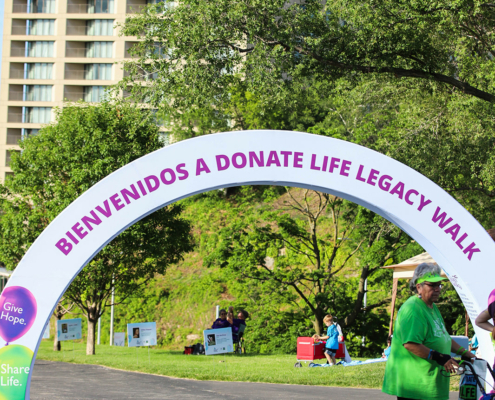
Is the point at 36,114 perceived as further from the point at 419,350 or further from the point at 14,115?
the point at 419,350

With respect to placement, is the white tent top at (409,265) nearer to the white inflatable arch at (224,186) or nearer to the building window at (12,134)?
the white inflatable arch at (224,186)

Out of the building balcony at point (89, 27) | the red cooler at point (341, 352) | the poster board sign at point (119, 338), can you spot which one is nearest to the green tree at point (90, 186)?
the poster board sign at point (119, 338)

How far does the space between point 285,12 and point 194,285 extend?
95.7 feet

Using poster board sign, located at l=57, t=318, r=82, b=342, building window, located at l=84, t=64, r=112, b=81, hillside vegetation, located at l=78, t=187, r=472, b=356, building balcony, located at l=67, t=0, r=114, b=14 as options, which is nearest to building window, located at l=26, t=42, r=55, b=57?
building balcony, located at l=67, t=0, r=114, b=14

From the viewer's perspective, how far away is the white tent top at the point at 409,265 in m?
17.1

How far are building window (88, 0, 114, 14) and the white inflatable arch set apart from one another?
6420 centimetres

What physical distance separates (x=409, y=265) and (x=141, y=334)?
300 inches

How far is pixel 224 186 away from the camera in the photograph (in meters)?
6.92

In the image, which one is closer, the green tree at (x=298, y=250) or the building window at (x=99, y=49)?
the green tree at (x=298, y=250)

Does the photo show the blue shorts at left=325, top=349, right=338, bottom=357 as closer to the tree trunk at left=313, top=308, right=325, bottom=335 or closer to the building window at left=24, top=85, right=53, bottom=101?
the tree trunk at left=313, top=308, right=325, bottom=335

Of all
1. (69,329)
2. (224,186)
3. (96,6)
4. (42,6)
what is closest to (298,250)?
(69,329)

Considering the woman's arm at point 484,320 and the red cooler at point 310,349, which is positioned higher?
the woman's arm at point 484,320

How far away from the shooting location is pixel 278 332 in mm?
26172

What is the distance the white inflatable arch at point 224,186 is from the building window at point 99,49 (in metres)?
61.9
